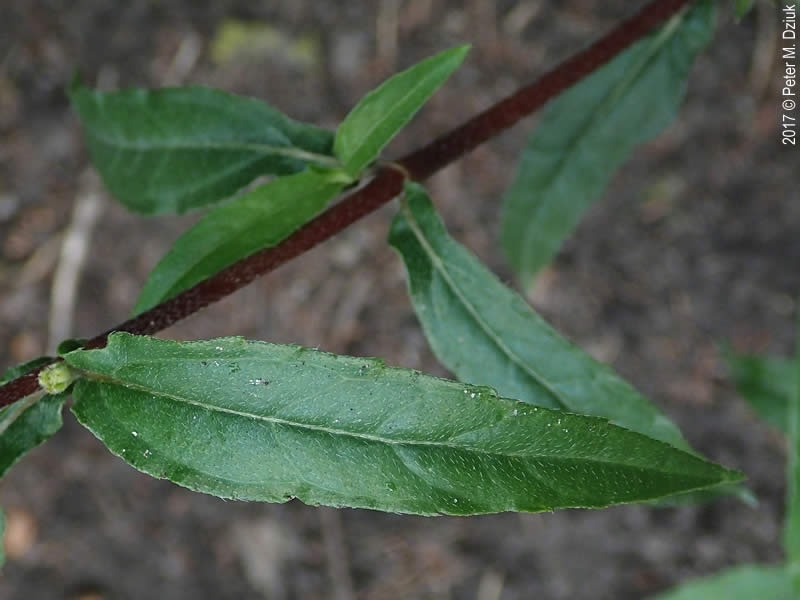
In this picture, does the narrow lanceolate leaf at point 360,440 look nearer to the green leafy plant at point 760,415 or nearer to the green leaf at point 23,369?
the green leaf at point 23,369

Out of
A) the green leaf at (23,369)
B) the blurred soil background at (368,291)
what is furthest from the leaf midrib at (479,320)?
the blurred soil background at (368,291)

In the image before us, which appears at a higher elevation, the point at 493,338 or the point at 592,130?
the point at 592,130

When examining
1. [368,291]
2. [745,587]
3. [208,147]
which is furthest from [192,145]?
[745,587]

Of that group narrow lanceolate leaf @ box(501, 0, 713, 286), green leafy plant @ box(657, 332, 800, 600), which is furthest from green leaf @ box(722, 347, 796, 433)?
narrow lanceolate leaf @ box(501, 0, 713, 286)

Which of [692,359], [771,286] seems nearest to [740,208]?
[771,286]

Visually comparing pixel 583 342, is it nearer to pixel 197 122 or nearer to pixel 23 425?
pixel 197 122

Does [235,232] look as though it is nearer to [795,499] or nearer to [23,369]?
[23,369]

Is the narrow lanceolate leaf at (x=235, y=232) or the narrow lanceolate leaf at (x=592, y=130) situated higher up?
the narrow lanceolate leaf at (x=235, y=232)
